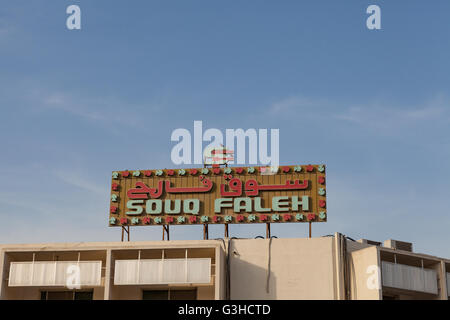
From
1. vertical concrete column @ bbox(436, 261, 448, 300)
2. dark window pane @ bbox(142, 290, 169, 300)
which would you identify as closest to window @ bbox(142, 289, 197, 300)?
dark window pane @ bbox(142, 290, 169, 300)

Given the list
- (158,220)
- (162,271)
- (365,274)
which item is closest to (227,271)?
(162,271)

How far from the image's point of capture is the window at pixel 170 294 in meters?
48.8

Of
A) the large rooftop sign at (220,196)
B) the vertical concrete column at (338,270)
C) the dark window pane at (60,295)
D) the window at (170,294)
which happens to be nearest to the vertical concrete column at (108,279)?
the window at (170,294)

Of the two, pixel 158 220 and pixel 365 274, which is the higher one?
pixel 158 220

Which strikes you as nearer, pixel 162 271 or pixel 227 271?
pixel 162 271

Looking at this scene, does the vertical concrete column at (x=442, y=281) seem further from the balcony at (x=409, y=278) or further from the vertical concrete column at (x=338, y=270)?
the vertical concrete column at (x=338, y=270)

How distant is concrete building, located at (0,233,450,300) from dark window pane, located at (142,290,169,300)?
65 millimetres

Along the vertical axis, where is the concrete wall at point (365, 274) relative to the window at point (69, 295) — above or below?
above

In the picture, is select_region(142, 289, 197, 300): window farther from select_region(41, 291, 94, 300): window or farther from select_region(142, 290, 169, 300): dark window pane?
select_region(41, 291, 94, 300): window

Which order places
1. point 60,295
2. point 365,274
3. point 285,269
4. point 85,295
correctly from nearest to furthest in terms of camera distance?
point 365,274 → point 285,269 → point 85,295 → point 60,295

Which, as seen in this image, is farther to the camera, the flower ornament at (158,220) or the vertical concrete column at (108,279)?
the flower ornament at (158,220)

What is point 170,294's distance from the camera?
48.8m

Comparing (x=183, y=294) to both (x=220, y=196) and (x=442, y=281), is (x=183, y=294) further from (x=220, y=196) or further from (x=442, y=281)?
(x=442, y=281)

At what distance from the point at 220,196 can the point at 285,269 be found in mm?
7444
